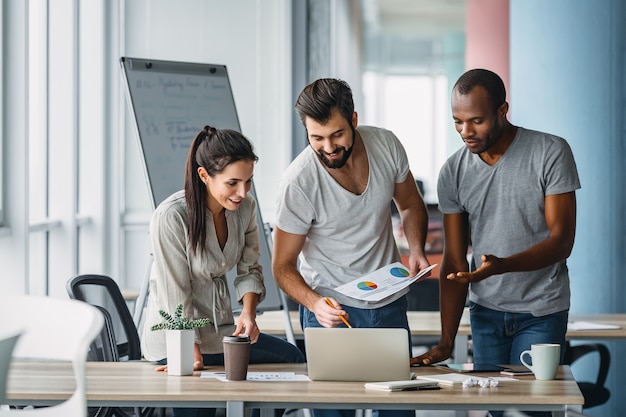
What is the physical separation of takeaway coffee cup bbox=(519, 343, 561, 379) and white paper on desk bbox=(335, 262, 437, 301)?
0.40 m

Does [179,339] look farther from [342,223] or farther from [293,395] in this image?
[342,223]

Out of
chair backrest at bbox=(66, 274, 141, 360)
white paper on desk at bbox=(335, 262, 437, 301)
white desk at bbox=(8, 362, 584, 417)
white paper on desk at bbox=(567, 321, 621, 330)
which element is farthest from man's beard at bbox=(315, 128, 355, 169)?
white paper on desk at bbox=(567, 321, 621, 330)

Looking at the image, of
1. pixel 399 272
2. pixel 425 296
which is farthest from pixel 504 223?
pixel 425 296

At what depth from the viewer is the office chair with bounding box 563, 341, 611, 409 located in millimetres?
4199

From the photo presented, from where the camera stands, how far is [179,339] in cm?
268

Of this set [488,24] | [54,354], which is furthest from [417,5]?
[54,354]

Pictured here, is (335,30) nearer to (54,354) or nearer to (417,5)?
(417,5)

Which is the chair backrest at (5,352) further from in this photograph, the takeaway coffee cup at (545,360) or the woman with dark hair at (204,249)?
the takeaway coffee cup at (545,360)

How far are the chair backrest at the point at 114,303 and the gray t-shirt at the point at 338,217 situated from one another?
1.04 metres

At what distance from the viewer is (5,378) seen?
6.33 ft

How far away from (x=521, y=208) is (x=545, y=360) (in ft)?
1.77

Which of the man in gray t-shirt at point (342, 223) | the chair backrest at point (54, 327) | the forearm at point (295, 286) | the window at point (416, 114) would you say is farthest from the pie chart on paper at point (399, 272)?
the window at point (416, 114)

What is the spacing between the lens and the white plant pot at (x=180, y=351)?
2.67 meters

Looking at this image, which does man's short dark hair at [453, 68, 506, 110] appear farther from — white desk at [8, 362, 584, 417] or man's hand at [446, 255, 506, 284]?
white desk at [8, 362, 584, 417]
